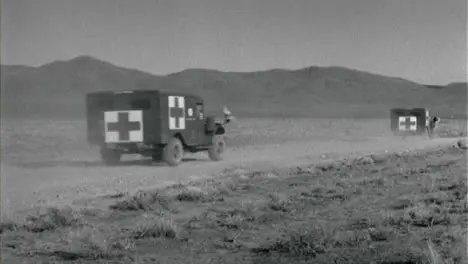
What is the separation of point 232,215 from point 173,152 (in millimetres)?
7415

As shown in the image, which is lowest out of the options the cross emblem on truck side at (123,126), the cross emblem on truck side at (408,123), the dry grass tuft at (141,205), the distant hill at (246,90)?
the dry grass tuft at (141,205)

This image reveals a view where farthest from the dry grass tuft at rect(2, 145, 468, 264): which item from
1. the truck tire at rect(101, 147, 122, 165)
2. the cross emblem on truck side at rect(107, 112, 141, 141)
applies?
the truck tire at rect(101, 147, 122, 165)

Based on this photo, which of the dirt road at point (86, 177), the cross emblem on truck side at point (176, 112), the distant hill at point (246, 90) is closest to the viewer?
the dirt road at point (86, 177)

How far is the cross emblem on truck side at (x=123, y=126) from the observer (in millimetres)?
16484

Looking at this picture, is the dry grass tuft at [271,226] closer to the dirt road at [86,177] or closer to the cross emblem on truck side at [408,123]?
the dirt road at [86,177]

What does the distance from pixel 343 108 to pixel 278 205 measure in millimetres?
89775

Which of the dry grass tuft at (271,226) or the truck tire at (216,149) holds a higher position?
the truck tire at (216,149)

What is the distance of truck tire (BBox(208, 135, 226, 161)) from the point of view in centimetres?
1917

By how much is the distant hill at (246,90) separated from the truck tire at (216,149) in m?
37.6

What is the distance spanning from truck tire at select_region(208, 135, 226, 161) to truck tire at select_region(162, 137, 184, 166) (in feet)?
7.21

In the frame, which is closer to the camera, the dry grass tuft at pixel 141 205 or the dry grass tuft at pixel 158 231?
the dry grass tuft at pixel 158 231

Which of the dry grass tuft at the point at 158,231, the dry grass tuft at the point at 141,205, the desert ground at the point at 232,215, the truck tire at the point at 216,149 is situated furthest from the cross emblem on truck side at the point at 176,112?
the dry grass tuft at the point at 158,231

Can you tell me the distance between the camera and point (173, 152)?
1666cm

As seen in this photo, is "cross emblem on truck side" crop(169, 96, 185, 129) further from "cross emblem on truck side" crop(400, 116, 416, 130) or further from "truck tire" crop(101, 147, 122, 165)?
"cross emblem on truck side" crop(400, 116, 416, 130)
